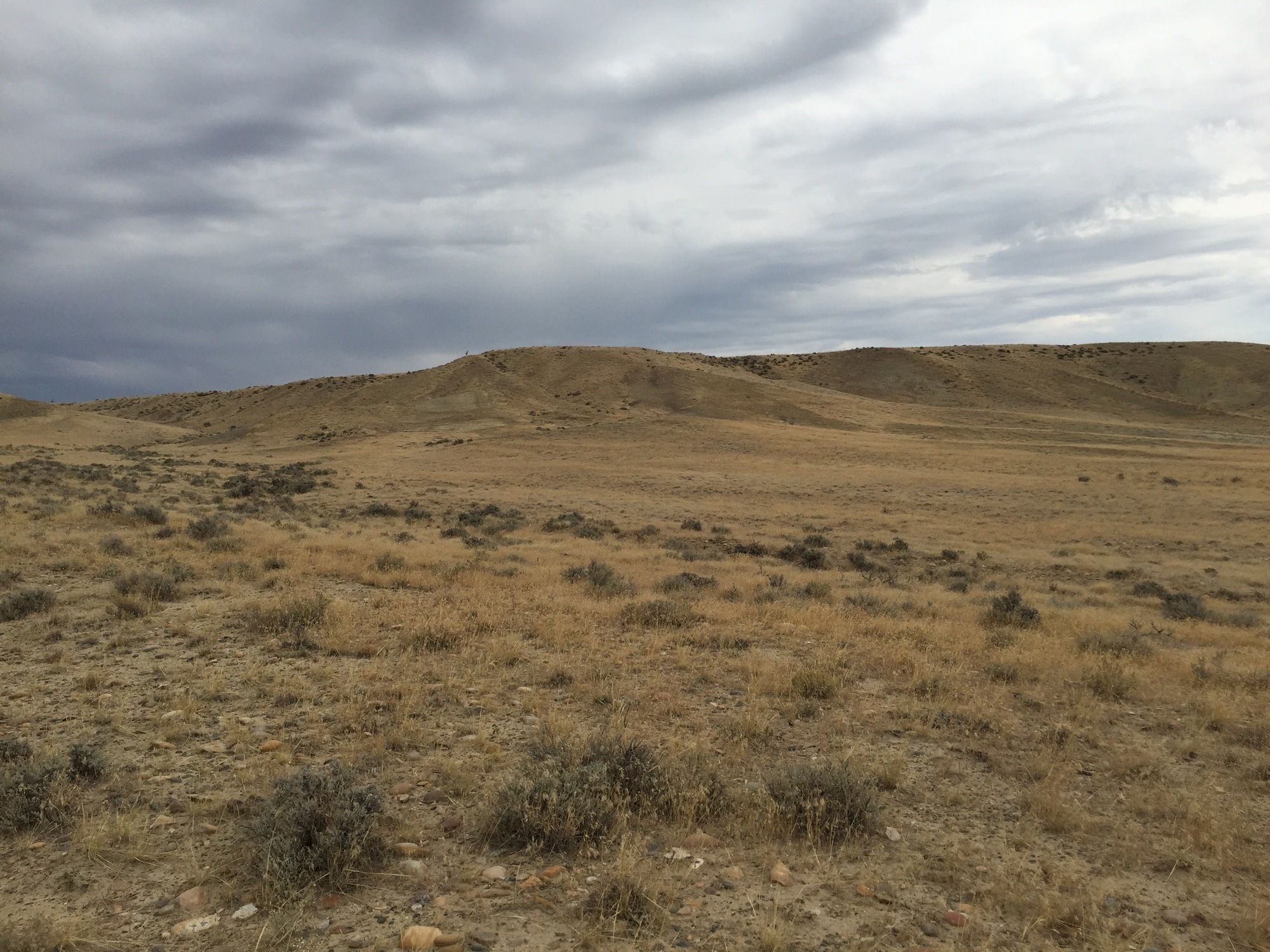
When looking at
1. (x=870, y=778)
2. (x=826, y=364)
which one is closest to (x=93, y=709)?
(x=870, y=778)

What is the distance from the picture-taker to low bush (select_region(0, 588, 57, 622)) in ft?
31.0

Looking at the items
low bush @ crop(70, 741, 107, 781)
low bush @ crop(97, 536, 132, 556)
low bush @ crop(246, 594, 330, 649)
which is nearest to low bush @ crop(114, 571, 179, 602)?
low bush @ crop(246, 594, 330, 649)

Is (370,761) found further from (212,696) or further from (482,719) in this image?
(212,696)

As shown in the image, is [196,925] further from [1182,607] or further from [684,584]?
[1182,607]

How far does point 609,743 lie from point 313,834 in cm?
213

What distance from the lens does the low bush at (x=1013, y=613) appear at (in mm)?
11859

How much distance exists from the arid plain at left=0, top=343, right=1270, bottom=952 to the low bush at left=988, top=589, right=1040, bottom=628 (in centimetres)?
9

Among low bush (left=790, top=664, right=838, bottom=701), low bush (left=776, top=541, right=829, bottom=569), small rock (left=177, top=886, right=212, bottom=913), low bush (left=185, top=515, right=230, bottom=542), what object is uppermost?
low bush (left=185, top=515, right=230, bottom=542)

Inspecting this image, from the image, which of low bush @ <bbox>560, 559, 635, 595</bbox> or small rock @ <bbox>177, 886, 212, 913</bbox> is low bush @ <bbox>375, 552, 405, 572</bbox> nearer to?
low bush @ <bbox>560, 559, 635, 595</bbox>

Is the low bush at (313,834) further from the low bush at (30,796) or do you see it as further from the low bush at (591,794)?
the low bush at (30,796)

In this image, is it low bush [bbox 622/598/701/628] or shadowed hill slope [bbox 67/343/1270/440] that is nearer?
low bush [bbox 622/598/701/628]

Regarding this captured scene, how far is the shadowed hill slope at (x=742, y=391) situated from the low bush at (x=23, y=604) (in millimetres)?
57738

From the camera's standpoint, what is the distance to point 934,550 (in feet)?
74.2

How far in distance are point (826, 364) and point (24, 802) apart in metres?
122
